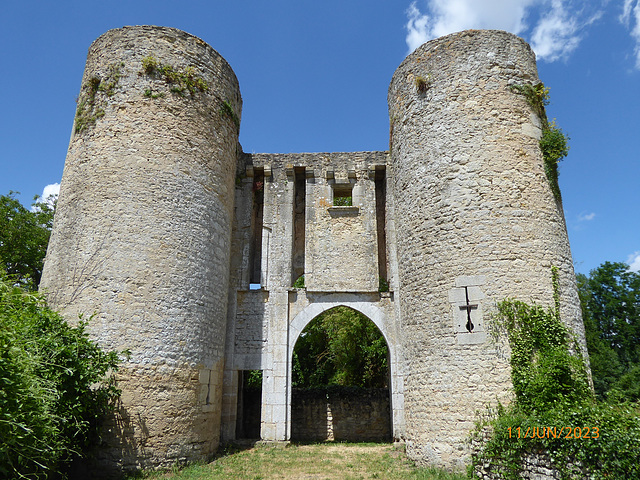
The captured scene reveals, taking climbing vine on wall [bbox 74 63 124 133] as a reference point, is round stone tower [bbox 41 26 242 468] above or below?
below

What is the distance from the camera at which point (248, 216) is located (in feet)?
41.6

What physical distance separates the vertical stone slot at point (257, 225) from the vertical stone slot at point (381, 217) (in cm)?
337

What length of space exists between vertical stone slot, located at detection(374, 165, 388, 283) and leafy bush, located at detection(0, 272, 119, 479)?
7590mm

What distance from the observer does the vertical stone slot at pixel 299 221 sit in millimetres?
12789

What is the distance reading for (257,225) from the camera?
43.4ft

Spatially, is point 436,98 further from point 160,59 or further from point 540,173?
point 160,59

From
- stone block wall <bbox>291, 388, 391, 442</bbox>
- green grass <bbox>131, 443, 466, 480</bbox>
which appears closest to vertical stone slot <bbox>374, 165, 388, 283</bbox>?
stone block wall <bbox>291, 388, 391, 442</bbox>

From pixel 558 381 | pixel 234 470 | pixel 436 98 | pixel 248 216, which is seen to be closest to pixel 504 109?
pixel 436 98

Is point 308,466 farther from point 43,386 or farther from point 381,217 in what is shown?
point 381,217

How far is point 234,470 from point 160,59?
8731 mm

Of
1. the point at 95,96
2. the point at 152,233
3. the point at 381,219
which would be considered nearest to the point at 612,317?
the point at 381,219

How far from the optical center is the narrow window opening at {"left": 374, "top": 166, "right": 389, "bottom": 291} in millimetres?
12948

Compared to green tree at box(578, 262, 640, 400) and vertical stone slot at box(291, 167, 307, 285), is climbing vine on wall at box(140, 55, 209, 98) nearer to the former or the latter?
vertical stone slot at box(291, 167, 307, 285)
